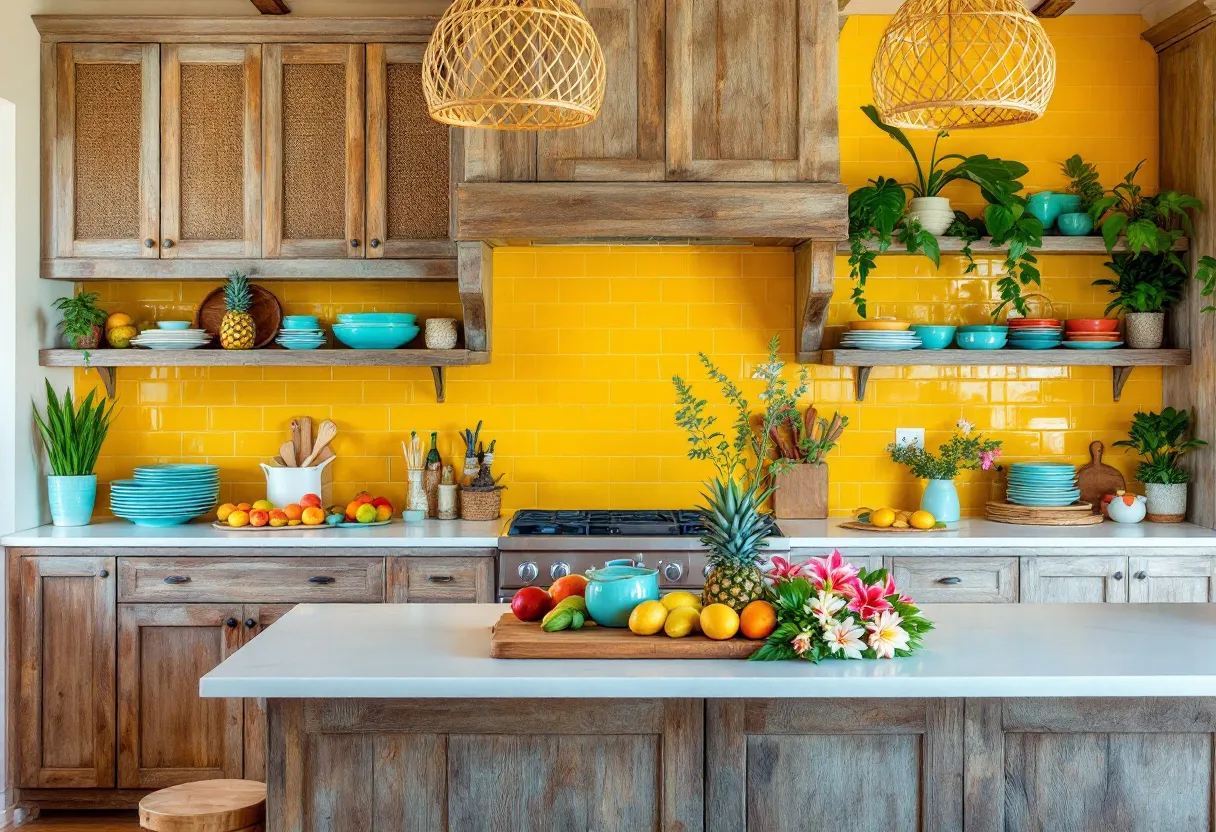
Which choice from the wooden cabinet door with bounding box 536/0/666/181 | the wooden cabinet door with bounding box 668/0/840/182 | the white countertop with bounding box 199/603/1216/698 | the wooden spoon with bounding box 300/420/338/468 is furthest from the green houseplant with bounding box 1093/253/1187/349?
the wooden spoon with bounding box 300/420/338/468

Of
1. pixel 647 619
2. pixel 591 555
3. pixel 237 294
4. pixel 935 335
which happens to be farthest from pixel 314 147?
pixel 647 619

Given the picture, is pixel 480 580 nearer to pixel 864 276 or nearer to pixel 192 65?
pixel 864 276

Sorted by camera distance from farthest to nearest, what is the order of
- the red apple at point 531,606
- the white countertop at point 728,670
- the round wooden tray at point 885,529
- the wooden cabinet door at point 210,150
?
the wooden cabinet door at point 210,150 → the round wooden tray at point 885,529 → the red apple at point 531,606 → the white countertop at point 728,670

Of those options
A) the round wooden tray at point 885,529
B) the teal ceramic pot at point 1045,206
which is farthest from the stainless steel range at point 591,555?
the teal ceramic pot at point 1045,206

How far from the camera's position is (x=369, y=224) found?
4441mm

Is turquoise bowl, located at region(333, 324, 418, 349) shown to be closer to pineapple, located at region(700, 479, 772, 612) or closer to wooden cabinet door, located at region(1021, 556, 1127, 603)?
pineapple, located at region(700, 479, 772, 612)

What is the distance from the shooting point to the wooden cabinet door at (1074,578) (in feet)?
13.6

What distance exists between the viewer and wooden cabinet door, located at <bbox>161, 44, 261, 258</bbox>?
4438 millimetres

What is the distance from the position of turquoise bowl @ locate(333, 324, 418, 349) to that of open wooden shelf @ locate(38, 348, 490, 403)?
6 centimetres

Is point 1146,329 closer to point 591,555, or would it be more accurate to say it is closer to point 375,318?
point 591,555

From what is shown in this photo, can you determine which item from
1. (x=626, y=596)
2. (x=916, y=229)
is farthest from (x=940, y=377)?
(x=626, y=596)

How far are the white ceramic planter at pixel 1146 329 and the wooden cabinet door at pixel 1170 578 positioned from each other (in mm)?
936

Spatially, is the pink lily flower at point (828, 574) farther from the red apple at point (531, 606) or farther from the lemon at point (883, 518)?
the lemon at point (883, 518)

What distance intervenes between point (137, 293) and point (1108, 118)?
4.18 metres
